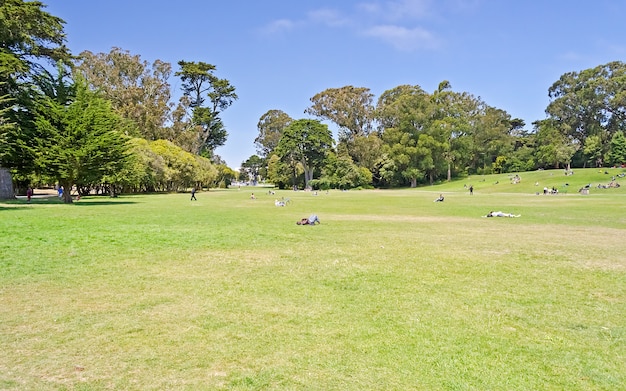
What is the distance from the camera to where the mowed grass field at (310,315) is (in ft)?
12.9

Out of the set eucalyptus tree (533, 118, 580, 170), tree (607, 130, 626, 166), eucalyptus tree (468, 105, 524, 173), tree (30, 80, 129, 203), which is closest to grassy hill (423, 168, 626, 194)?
eucalyptus tree (533, 118, 580, 170)

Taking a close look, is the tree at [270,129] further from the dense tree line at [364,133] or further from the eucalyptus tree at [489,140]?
the eucalyptus tree at [489,140]

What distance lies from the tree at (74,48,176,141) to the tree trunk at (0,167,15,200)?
23008 mm

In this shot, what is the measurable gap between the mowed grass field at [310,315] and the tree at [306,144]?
6946 cm

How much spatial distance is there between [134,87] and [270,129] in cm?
4972

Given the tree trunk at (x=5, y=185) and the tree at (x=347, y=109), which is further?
the tree at (x=347, y=109)

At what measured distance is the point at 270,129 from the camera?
10944 cm

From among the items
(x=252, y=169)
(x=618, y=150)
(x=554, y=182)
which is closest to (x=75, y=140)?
(x=554, y=182)

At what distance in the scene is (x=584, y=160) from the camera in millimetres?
81312

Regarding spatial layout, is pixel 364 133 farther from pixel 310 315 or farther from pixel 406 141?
pixel 310 315

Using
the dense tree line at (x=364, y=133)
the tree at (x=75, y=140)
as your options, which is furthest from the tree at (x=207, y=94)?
the tree at (x=75, y=140)

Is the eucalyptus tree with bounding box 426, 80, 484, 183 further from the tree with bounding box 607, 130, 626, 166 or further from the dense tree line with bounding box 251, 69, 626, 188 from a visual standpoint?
the tree with bounding box 607, 130, 626, 166

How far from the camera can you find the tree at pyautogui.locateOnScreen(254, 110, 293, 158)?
107 meters

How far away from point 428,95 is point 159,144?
53114 millimetres
